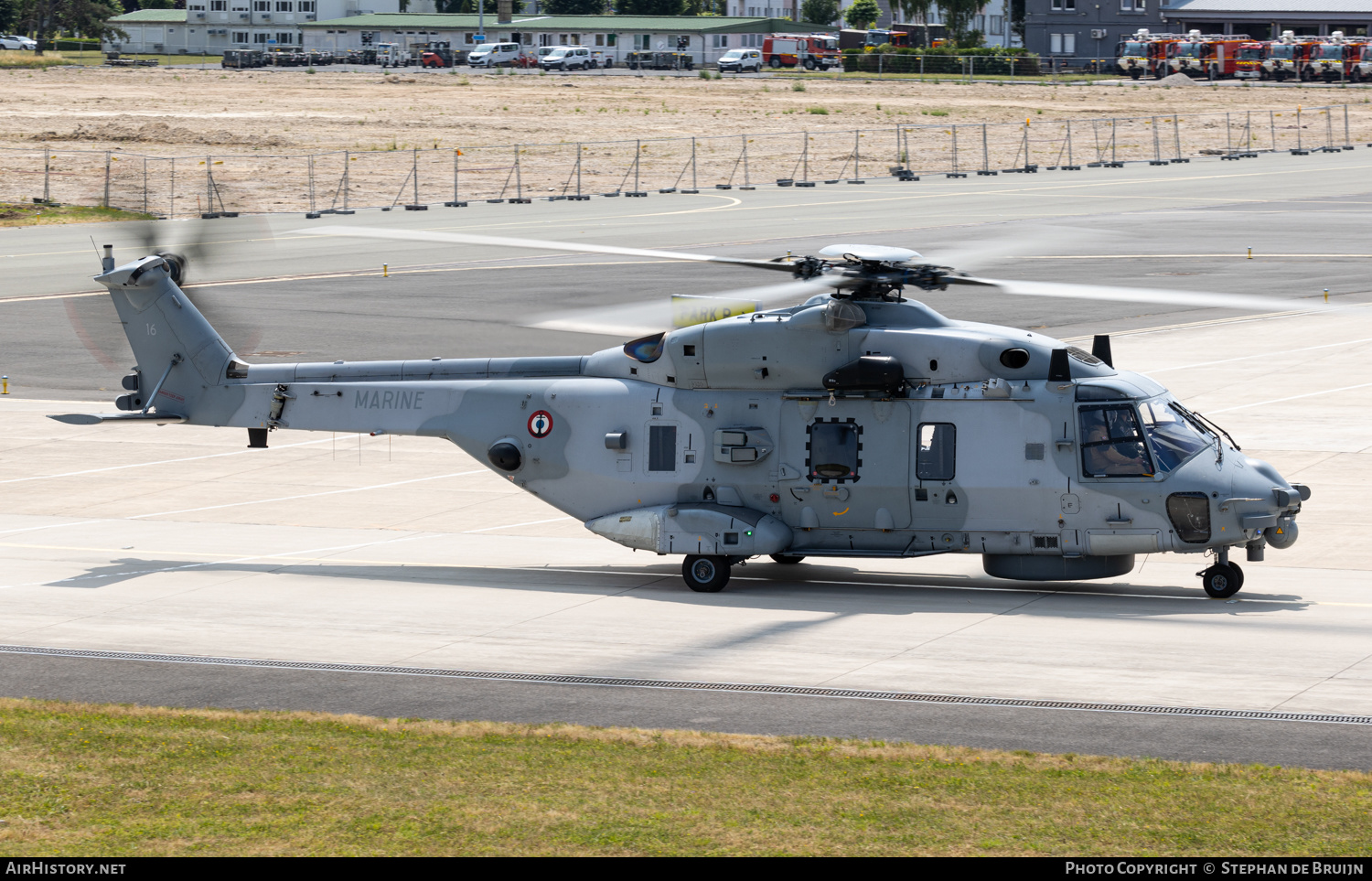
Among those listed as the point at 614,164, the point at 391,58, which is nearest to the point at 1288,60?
the point at 614,164

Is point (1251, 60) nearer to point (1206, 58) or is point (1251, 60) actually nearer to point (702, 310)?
point (1206, 58)

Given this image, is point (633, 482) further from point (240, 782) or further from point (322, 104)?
point (322, 104)

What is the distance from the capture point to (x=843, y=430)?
2003cm

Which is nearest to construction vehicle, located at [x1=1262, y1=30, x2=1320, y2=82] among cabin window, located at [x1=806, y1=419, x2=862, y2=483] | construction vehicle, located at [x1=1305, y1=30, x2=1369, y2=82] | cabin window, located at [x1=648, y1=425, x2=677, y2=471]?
construction vehicle, located at [x1=1305, y1=30, x2=1369, y2=82]

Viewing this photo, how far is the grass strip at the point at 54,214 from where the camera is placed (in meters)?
65.3

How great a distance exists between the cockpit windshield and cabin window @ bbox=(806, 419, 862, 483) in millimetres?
3463

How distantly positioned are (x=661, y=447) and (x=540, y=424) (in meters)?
1.73

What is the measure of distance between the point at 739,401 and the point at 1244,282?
31918 mm

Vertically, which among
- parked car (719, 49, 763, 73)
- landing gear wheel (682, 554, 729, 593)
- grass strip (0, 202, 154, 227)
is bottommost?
landing gear wheel (682, 554, 729, 593)

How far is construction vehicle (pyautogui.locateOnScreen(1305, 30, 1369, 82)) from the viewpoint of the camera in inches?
4983

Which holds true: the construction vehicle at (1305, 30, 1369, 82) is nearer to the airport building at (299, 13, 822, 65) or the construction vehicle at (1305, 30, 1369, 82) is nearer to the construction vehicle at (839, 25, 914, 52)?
the construction vehicle at (839, 25, 914, 52)

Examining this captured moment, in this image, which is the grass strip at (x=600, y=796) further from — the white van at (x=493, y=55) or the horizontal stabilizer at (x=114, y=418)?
the white van at (x=493, y=55)

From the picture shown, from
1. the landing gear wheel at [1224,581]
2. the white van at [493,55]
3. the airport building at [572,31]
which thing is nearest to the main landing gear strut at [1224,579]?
the landing gear wheel at [1224,581]

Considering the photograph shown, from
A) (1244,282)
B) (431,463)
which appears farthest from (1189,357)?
(431,463)
